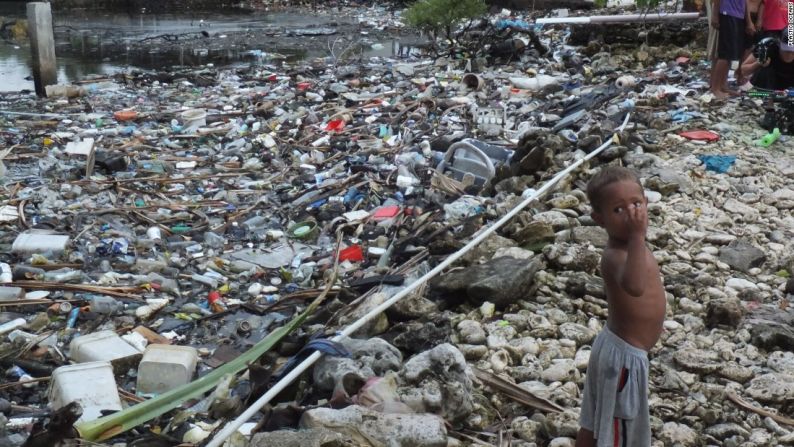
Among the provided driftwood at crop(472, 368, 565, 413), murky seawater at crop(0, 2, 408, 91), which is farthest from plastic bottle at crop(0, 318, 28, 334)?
murky seawater at crop(0, 2, 408, 91)

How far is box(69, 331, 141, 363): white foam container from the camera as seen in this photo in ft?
12.7

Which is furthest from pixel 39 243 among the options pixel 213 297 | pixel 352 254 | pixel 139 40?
pixel 139 40

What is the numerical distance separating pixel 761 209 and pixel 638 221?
3.25 metres

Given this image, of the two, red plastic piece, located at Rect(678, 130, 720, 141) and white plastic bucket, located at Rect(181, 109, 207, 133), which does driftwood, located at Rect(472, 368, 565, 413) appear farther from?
white plastic bucket, located at Rect(181, 109, 207, 133)

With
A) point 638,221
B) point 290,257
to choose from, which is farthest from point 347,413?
point 290,257

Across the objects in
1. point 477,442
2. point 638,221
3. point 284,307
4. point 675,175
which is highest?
point 638,221

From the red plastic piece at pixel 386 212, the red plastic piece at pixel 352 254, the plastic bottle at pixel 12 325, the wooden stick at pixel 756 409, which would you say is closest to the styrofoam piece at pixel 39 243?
the plastic bottle at pixel 12 325

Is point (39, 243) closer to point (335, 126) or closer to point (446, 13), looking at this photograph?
point (335, 126)

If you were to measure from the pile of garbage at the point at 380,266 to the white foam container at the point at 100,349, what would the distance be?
0.02 m

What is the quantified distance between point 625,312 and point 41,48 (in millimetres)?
11124

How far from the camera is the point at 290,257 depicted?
5.49 metres

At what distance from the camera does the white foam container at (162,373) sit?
3734 millimetres

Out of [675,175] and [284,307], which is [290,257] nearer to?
[284,307]

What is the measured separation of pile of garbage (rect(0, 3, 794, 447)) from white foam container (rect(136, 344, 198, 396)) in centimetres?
1
